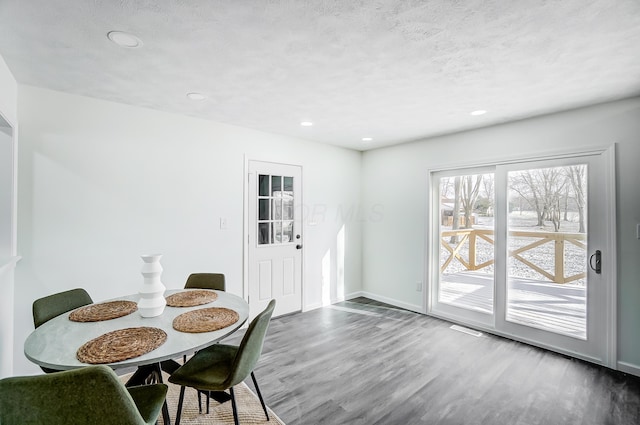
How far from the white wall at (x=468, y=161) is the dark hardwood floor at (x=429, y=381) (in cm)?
66

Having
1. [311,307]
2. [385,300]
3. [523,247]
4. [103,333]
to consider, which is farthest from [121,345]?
[385,300]

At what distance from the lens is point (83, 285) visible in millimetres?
2711

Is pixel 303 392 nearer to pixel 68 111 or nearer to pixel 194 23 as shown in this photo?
pixel 194 23

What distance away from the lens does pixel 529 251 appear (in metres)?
3.32

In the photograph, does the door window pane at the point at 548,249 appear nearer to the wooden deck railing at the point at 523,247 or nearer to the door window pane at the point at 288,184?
the wooden deck railing at the point at 523,247

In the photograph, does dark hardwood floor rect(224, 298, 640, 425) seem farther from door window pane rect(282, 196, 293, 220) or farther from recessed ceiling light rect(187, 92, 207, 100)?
recessed ceiling light rect(187, 92, 207, 100)

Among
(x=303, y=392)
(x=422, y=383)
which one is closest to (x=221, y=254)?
(x=303, y=392)

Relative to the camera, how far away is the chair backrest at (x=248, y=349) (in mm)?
1614

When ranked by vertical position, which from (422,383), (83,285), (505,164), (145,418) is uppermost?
(505,164)

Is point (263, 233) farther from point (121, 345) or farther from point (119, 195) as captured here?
point (121, 345)

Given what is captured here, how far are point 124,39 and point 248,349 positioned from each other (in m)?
1.94

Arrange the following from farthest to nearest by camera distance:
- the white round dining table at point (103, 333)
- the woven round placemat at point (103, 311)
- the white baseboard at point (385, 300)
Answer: the white baseboard at point (385, 300)
the woven round placemat at point (103, 311)
the white round dining table at point (103, 333)

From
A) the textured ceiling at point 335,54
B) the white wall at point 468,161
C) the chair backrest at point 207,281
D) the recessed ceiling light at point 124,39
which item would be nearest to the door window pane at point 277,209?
the textured ceiling at point 335,54

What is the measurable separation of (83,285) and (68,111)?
154 centimetres
